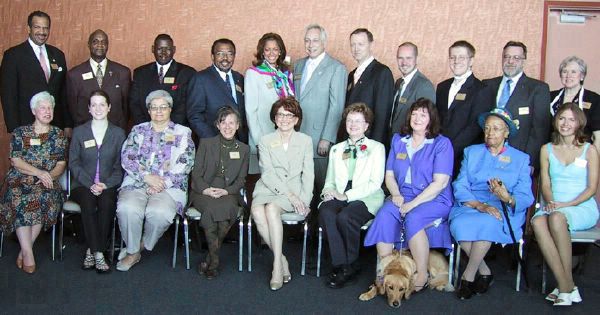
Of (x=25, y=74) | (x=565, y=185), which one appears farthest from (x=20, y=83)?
(x=565, y=185)

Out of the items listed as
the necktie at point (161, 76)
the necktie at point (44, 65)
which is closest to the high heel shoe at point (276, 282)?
the necktie at point (161, 76)

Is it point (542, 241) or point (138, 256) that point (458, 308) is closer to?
point (542, 241)

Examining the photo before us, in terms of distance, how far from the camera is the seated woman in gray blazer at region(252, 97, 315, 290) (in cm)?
433

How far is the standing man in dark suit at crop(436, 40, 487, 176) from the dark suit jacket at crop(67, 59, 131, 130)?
2696mm

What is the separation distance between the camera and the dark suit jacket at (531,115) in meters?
4.52

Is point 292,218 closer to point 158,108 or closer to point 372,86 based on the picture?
point 372,86

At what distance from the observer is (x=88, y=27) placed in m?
5.89

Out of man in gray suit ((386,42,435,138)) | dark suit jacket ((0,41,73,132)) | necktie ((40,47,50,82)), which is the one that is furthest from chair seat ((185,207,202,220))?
necktie ((40,47,50,82))

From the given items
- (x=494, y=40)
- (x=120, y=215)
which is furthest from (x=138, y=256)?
(x=494, y=40)

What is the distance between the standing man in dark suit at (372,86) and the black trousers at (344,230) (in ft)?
2.54

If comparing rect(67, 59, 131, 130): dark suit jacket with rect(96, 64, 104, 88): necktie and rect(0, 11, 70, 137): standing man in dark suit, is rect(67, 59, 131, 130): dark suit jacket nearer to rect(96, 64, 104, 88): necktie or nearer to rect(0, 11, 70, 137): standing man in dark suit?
rect(96, 64, 104, 88): necktie

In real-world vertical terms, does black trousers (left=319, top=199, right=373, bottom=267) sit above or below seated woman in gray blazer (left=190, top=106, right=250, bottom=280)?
below

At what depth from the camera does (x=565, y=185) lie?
420 cm

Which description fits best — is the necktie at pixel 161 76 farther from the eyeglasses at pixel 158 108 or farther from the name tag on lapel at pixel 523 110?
the name tag on lapel at pixel 523 110
